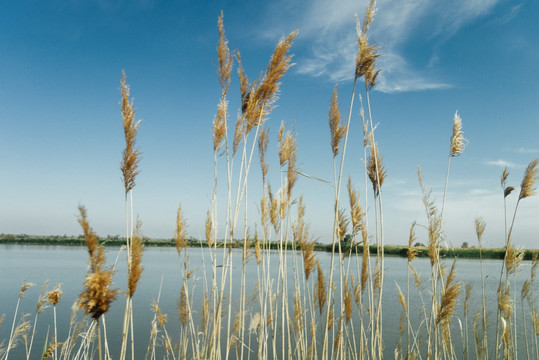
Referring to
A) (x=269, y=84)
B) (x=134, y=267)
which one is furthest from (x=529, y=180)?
(x=134, y=267)

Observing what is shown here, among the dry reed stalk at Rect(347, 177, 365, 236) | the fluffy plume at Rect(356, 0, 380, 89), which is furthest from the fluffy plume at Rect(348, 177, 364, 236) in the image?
the fluffy plume at Rect(356, 0, 380, 89)

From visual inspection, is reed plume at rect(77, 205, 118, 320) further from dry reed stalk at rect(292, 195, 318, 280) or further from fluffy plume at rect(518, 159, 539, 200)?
fluffy plume at rect(518, 159, 539, 200)

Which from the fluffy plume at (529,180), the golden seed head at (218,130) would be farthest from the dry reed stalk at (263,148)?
the fluffy plume at (529,180)

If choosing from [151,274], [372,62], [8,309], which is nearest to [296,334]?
[372,62]

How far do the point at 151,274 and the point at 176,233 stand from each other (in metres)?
18.8

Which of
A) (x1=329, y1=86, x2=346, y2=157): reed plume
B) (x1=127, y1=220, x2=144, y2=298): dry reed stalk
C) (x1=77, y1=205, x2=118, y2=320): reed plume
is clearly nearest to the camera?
(x1=77, y1=205, x2=118, y2=320): reed plume

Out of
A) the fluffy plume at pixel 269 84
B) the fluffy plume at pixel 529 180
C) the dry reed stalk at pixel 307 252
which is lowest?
the dry reed stalk at pixel 307 252

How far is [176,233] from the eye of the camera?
337cm

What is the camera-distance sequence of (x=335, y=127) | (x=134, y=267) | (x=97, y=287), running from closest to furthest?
1. (x=97, y=287)
2. (x=134, y=267)
3. (x=335, y=127)

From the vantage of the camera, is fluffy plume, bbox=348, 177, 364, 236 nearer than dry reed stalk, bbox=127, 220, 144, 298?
No

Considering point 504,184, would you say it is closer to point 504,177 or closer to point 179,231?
point 504,177

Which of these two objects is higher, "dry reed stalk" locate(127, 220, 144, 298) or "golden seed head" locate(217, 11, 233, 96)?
"golden seed head" locate(217, 11, 233, 96)

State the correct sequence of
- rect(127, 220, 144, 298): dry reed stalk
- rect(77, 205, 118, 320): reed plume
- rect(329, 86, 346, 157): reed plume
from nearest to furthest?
rect(77, 205, 118, 320): reed plume → rect(127, 220, 144, 298): dry reed stalk → rect(329, 86, 346, 157): reed plume

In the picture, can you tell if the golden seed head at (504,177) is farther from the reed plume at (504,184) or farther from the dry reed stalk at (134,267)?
the dry reed stalk at (134,267)
